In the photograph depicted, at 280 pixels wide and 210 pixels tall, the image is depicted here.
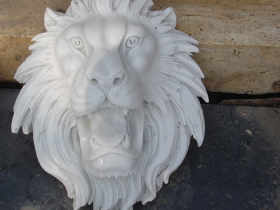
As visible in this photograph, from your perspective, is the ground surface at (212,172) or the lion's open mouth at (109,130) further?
the ground surface at (212,172)

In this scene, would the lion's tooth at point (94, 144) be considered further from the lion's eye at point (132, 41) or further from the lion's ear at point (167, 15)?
the lion's ear at point (167, 15)

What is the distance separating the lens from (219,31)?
123 centimetres

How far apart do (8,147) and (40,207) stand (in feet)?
0.98

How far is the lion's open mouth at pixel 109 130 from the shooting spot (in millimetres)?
910

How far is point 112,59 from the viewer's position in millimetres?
838

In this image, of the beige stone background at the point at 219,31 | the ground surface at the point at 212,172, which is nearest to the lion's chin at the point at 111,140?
the ground surface at the point at 212,172

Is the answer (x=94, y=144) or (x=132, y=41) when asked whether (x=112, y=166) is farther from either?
(x=132, y=41)

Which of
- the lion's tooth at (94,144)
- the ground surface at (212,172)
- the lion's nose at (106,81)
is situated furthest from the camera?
the ground surface at (212,172)

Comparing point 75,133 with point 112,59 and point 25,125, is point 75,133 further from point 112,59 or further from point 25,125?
point 112,59

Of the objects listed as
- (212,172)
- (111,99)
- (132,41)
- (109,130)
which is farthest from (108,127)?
(212,172)

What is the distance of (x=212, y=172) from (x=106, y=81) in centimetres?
65

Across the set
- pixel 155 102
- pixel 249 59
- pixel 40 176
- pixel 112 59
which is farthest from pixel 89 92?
pixel 249 59

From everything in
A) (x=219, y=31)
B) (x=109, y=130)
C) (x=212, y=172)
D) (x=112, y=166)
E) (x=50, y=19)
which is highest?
(x=50, y=19)

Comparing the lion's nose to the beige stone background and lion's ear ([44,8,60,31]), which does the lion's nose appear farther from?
the beige stone background
